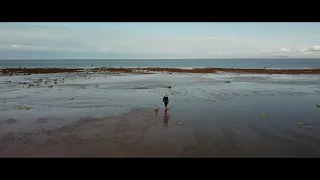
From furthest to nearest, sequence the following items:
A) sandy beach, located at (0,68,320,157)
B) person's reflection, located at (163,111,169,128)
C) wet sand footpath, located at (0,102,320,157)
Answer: person's reflection, located at (163,111,169,128)
sandy beach, located at (0,68,320,157)
wet sand footpath, located at (0,102,320,157)

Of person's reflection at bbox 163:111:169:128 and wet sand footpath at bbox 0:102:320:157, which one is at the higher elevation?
person's reflection at bbox 163:111:169:128

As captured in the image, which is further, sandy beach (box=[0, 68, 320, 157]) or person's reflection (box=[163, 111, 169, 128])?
person's reflection (box=[163, 111, 169, 128])

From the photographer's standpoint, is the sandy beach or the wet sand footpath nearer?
the wet sand footpath

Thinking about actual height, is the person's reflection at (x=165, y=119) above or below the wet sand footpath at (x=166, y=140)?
above

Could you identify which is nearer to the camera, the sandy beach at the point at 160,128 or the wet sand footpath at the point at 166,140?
the wet sand footpath at the point at 166,140

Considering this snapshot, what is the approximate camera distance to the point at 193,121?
46.9ft

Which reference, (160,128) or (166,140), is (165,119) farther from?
(166,140)

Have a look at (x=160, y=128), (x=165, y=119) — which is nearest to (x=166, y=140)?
(x=160, y=128)

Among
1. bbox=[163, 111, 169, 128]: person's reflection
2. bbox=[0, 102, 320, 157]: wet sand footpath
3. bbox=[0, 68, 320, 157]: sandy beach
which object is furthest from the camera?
bbox=[163, 111, 169, 128]: person's reflection

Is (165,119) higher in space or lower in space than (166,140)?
higher

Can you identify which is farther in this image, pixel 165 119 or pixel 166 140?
pixel 165 119

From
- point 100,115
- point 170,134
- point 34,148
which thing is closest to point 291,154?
point 170,134

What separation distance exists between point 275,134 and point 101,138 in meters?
8.06
